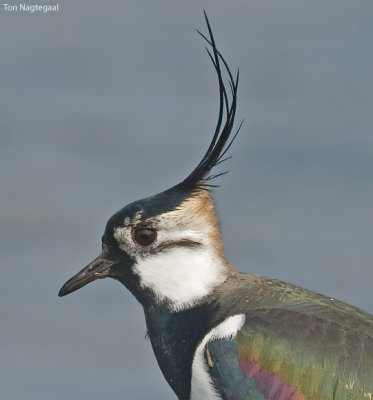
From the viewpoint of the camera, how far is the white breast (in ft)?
29.0

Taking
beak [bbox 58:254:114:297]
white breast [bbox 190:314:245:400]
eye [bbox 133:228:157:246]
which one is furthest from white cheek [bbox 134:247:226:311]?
white breast [bbox 190:314:245:400]

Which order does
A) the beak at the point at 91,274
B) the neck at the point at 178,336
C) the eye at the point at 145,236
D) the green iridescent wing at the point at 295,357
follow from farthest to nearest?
the beak at the point at 91,274 < the eye at the point at 145,236 < the neck at the point at 178,336 < the green iridescent wing at the point at 295,357

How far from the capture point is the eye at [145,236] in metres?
9.27

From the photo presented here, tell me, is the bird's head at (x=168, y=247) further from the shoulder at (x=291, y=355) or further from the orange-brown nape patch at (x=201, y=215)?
the shoulder at (x=291, y=355)

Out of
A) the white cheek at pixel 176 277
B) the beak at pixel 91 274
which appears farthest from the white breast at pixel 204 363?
the beak at pixel 91 274

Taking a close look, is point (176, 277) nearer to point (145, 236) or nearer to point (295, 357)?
point (145, 236)

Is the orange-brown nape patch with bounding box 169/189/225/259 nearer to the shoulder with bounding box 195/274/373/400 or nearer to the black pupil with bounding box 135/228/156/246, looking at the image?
the black pupil with bounding box 135/228/156/246

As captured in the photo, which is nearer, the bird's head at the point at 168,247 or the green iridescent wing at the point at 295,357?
the green iridescent wing at the point at 295,357

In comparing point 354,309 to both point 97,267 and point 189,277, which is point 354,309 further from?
point 97,267

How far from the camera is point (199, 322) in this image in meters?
9.14

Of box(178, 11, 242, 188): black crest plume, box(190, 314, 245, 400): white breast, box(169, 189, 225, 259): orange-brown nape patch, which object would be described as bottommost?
box(190, 314, 245, 400): white breast

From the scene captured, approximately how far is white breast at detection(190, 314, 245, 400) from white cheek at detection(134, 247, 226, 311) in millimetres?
431

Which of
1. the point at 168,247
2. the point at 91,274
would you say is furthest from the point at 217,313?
the point at 91,274

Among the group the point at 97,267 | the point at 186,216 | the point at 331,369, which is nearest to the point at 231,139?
the point at 186,216
